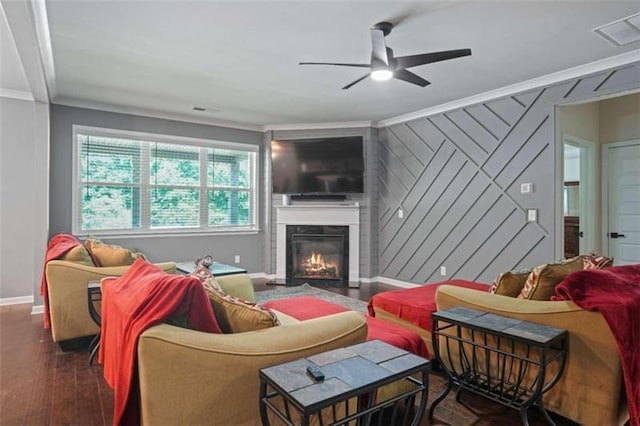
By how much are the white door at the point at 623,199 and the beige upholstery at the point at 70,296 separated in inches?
216

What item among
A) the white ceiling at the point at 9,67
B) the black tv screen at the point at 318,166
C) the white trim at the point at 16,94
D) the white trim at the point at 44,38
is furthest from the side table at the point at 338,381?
the white trim at the point at 16,94

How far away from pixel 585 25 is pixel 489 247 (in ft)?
8.14

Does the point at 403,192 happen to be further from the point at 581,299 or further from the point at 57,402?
the point at 57,402

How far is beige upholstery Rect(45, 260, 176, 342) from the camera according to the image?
2918 mm

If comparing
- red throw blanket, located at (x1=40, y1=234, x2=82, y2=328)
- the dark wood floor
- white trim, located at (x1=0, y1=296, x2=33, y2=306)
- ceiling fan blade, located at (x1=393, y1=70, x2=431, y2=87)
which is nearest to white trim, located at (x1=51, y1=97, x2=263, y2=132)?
red throw blanket, located at (x1=40, y1=234, x2=82, y2=328)

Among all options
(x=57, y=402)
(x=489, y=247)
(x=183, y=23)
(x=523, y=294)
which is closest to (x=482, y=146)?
(x=489, y=247)

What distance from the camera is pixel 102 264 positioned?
3.19 m

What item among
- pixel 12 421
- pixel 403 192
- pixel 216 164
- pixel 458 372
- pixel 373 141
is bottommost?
pixel 12 421

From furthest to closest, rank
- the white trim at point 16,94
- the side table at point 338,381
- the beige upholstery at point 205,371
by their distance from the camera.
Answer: the white trim at point 16,94 < the beige upholstery at point 205,371 < the side table at point 338,381

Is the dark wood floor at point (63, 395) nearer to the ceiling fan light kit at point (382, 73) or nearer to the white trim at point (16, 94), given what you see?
the ceiling fan light kit at point (382, 73)

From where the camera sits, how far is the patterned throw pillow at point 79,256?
3.05 m

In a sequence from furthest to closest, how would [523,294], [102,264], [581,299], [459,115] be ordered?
1. [459,115]
2. [102,264]
3. [523,294]
4. [581,299]

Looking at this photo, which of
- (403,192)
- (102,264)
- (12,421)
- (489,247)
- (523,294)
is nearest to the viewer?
(12,421)

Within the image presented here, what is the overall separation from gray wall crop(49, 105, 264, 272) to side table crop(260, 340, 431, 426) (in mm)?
4441
